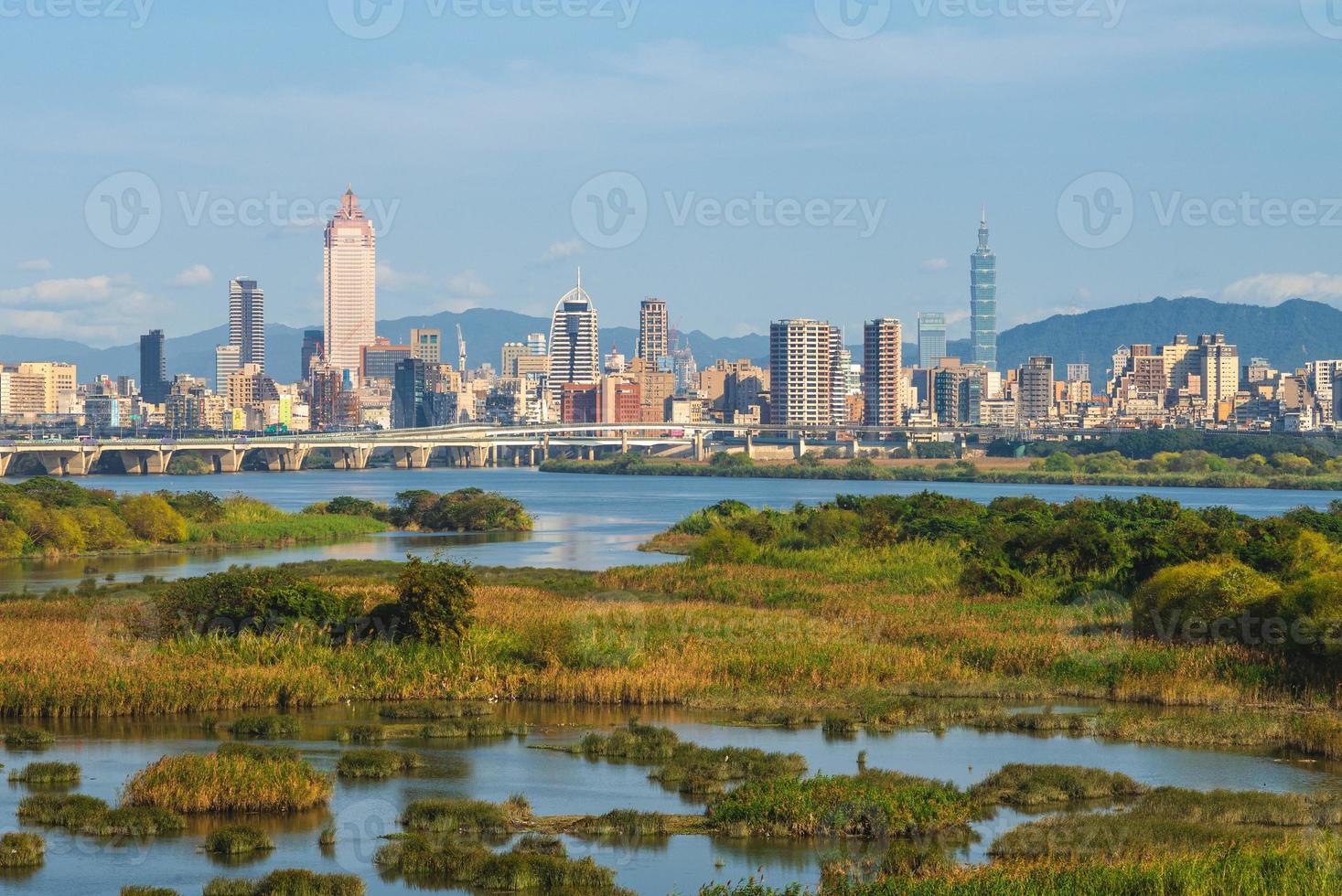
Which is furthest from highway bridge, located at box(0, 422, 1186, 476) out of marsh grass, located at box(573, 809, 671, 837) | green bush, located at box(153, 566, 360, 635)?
marsh grass, located at box(573, 809, 671, 837)

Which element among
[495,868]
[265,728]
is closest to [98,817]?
[495,868]

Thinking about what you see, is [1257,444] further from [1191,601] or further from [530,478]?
[1191,601]

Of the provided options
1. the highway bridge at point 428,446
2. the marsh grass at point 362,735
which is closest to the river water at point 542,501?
the highway bridge at point 428,446

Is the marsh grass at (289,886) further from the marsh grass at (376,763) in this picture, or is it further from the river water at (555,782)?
the marsh grass at (376,763)

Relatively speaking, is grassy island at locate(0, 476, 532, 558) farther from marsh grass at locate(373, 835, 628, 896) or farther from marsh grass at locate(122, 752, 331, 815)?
marsh grass at locate(373, 835, 628, 896)

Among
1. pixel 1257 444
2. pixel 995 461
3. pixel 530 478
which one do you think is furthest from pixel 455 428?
pixel 1257 444

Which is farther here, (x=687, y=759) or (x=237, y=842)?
(x=687, y=759)

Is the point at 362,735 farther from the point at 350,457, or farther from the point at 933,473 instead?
the point at 350,457
